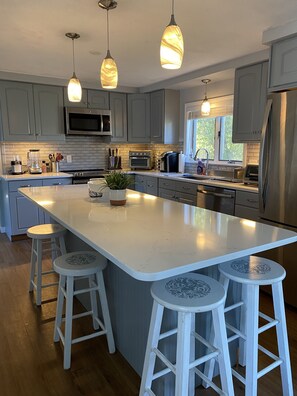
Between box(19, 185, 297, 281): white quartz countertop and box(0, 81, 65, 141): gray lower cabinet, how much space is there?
2422mm

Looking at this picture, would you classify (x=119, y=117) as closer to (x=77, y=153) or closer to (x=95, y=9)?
(x=77, y=153)

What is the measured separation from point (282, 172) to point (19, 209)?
342 centimetres

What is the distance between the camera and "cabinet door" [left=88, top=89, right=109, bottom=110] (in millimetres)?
4844

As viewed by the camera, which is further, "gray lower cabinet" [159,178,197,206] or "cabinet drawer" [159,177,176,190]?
"cabinet drawer" [159,177,176,190]

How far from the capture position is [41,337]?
2.13 meters

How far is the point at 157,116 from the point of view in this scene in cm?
502

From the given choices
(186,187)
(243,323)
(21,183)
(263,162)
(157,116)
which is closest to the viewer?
(243,323)

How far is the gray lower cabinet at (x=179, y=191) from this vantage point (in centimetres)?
393

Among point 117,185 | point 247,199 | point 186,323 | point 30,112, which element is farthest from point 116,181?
point 30,112

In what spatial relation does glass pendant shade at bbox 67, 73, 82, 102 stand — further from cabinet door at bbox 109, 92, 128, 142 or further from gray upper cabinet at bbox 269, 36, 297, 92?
cabinet door at bbox 109, 92, 128, 142

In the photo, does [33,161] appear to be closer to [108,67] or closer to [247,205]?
[108,67]

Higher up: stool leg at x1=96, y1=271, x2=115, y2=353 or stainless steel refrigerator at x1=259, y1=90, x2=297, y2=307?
stainless steel refrigerator at x1=259, y1=90, x2=297, y2=307

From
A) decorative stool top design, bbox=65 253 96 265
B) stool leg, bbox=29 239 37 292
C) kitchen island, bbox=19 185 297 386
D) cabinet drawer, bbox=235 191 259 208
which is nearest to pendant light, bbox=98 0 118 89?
kitchen island, bbox=19 185 297 386

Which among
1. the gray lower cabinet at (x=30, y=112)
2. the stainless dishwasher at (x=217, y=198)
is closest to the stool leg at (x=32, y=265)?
the stainless dishwasher at (x=217, y=198)
